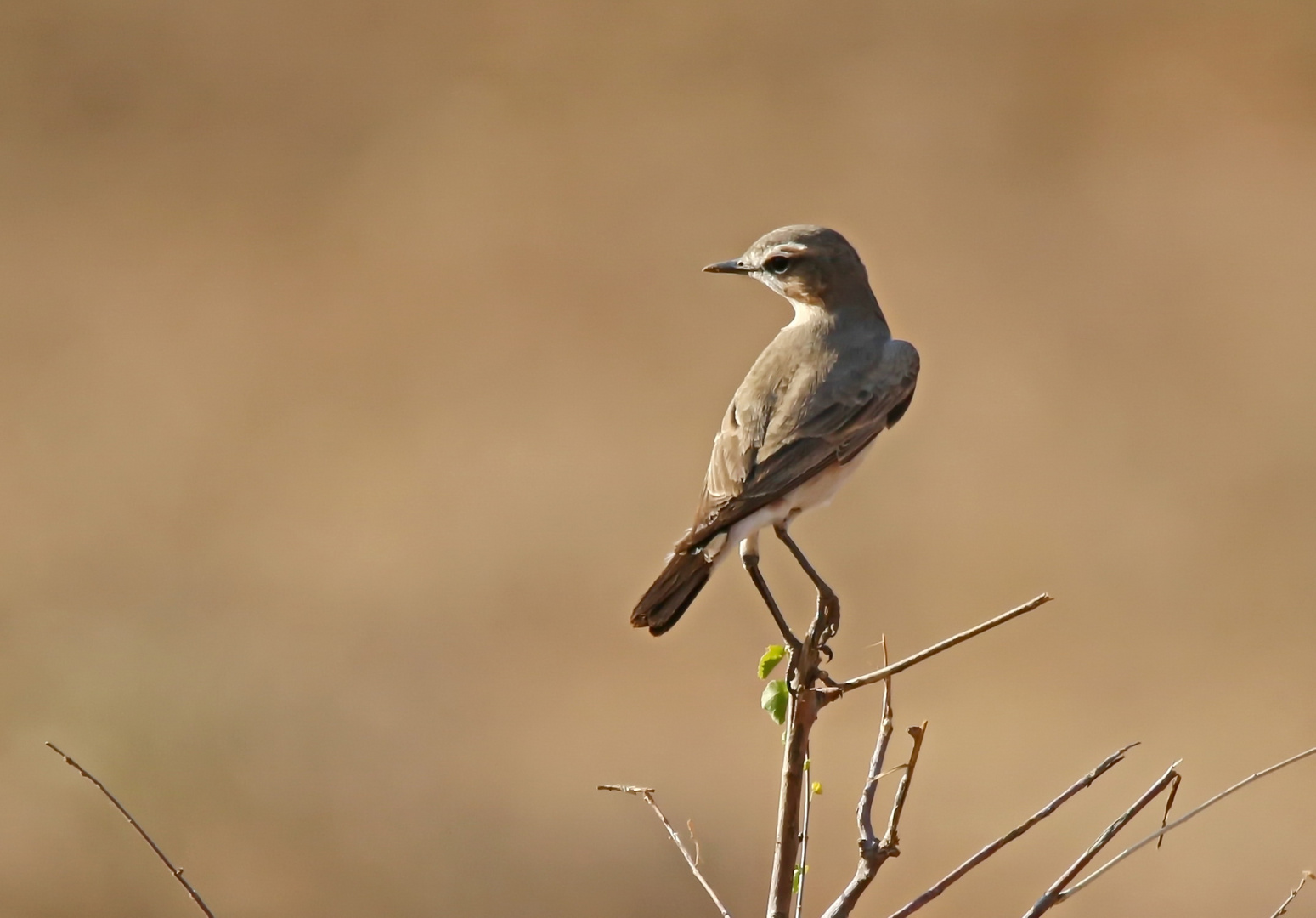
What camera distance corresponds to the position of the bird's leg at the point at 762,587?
459 centimetres

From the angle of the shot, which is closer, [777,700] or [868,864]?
[868,864]

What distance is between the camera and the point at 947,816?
41.9 ft

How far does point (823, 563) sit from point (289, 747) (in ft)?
19.6

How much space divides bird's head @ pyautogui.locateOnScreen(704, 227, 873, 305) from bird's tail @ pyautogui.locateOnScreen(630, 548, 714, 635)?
1.50m

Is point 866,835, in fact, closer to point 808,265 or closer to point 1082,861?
point 1082,861

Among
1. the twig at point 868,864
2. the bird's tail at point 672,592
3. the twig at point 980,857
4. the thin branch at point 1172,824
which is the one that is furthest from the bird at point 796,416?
the thin branch at point 1172,824

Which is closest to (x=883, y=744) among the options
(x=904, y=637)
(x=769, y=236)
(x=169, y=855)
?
(x=769, y=236)

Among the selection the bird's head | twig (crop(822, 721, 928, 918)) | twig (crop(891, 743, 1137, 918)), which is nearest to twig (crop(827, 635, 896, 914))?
twig (crop(822, 721, 928, 918))

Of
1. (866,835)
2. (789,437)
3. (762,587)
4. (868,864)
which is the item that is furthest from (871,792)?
(789,437)

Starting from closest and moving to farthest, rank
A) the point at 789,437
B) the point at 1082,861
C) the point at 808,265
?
the point at 1082,861
the point at 789,437
the point at 808,265

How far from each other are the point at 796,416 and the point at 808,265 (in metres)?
0.93

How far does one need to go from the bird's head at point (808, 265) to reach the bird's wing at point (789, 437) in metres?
0.46

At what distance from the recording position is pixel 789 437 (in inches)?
212

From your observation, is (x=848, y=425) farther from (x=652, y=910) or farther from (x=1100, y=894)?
(x=1100, y=894)
